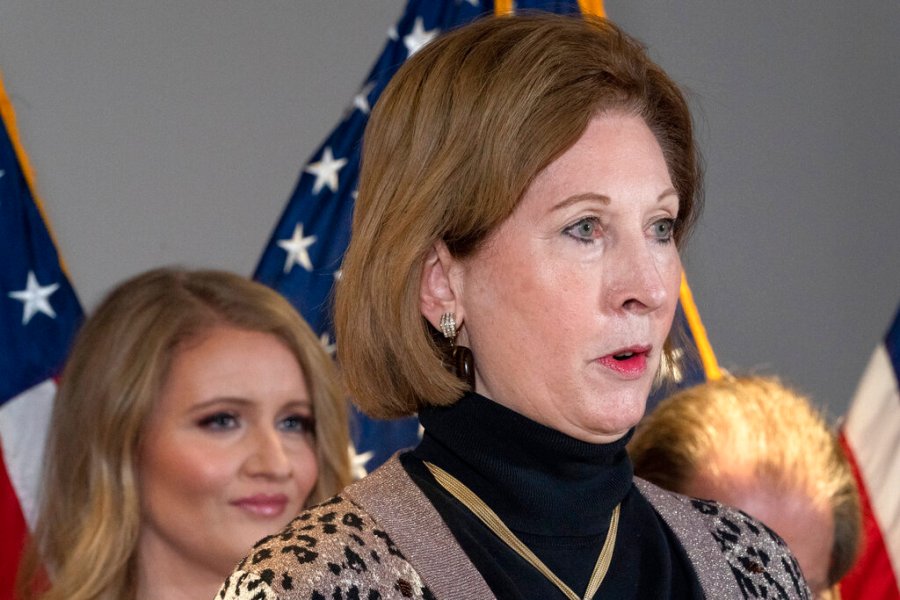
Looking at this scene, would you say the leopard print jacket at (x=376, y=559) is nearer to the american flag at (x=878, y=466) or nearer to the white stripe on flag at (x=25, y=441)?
the american flag at (x=878, y=466)

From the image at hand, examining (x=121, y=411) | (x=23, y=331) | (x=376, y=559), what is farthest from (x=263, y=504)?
(x=376, y=559)

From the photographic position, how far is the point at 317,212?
146 inches

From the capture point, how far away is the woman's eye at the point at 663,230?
5.39 ft

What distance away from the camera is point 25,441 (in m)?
3.46

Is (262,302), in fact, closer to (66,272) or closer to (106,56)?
(66,272)

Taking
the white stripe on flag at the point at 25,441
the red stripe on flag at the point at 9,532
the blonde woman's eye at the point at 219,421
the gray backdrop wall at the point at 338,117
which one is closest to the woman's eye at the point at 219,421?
the blonde woman's eye at the point at 219,421

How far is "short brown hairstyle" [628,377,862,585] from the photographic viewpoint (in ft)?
8.78

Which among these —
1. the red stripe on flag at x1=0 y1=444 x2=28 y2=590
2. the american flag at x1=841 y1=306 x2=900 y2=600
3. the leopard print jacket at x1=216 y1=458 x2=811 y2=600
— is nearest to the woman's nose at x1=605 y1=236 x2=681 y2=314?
the leopard print jacket at x1=216 y1=458 x2=811 y2=600

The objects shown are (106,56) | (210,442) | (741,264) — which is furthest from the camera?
(741,264)

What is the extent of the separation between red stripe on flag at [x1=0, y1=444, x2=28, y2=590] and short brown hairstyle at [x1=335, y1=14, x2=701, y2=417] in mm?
1914

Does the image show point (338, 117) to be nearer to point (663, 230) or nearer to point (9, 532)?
point (9, 532)

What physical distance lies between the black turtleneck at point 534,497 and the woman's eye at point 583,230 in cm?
21

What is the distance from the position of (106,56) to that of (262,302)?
0.95m

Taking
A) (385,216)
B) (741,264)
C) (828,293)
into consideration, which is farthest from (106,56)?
(385,216)
